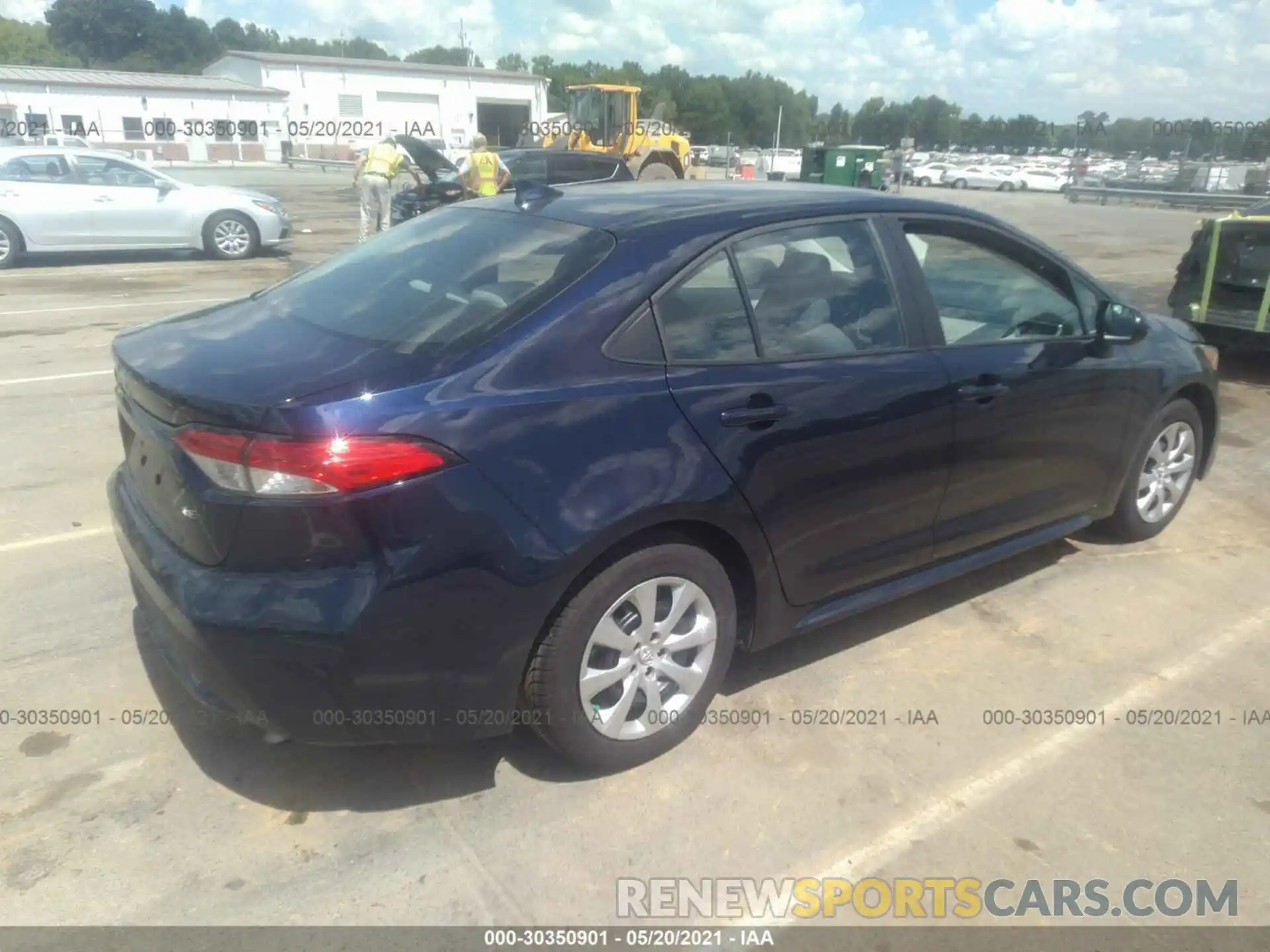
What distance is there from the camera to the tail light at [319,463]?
96.7 inches

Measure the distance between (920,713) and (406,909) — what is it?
186 cm

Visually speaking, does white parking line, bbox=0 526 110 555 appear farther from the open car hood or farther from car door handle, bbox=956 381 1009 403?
the open car hood

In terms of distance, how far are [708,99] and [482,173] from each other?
78481 millimetres

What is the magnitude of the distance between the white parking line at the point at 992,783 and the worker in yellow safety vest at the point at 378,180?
41.3 ft

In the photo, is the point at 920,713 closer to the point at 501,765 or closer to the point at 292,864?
the point at 501,765

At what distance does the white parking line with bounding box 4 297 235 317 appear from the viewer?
33.2 ft

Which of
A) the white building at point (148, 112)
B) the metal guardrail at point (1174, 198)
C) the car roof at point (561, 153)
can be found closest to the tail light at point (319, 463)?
the car roof at point (561, 153)

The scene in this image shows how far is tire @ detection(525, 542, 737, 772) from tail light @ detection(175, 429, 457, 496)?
622 mm

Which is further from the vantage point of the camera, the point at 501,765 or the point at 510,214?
the point at 510,214

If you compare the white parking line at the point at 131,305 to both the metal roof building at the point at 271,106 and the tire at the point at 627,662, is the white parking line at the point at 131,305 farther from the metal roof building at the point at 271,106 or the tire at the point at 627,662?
the metal roof building at the point at 271,106

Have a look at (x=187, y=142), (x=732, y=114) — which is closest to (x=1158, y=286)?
(x=187, y=142)

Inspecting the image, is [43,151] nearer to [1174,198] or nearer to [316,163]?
[1174,198]

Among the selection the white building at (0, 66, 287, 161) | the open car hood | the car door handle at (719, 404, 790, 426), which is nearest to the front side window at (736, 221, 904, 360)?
the car door handle at (719, 404, 790, 426)

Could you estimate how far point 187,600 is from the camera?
8.54ft
